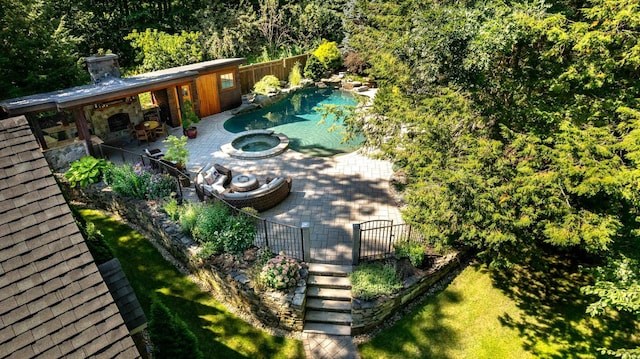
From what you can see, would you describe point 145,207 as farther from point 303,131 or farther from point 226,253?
point 303,131

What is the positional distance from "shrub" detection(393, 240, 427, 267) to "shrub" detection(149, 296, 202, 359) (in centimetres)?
497

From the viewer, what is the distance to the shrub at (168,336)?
6.24m

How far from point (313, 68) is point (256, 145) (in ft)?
35.2

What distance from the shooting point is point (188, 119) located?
17203 mm

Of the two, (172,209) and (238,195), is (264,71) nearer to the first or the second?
(238,195)

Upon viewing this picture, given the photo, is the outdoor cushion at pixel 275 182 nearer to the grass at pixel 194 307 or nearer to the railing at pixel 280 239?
the railing at pixel 280 239

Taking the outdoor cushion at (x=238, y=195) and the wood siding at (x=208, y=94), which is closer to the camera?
the outdoor cushion at (x=238, y=195)

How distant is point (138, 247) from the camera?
10.8m

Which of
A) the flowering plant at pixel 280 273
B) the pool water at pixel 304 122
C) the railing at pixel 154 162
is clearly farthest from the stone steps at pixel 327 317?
the pool water at pixel 304 122

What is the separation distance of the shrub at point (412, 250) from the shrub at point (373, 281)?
58cm

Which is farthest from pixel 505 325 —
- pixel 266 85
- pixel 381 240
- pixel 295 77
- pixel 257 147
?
pixel 295 77

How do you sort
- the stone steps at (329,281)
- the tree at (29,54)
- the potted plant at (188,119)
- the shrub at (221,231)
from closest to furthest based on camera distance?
the stone steps at (329,281) < the shrub at (221,231) < the tree at (29,54) < the potted plant at (188,119)

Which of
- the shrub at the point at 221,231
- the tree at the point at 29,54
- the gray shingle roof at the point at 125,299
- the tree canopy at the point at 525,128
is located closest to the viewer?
the gray shingle roof at the point at 125,299

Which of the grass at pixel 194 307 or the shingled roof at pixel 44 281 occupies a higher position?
the shingled roof at pixel 44 281
